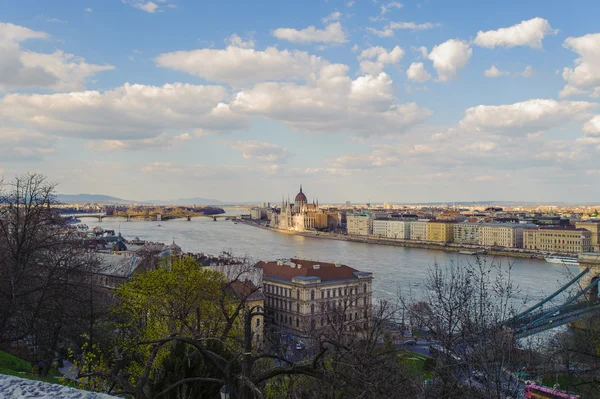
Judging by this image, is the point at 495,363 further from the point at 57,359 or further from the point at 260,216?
the point at 260,216

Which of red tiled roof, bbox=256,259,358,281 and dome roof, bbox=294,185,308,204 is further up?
dome roof, bbox=294,185,308,204

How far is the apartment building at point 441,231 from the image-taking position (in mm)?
40719

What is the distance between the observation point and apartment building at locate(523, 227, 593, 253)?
3222 centimetres

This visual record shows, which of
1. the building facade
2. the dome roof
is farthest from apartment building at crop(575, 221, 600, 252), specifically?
the dome roof

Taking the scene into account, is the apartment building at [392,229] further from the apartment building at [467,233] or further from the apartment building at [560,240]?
the apartment building at [560,240]

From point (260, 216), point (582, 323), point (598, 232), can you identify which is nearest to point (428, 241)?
point (598, 232)

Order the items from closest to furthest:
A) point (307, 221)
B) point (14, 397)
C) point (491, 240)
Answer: point (14, 397), point (491, 240), point (307, 221)

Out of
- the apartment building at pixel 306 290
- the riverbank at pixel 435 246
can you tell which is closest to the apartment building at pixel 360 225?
the riverbank at pixel 435 246

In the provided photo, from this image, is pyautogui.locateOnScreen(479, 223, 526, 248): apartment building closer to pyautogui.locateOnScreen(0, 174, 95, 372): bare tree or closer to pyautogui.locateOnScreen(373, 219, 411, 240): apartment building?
pyautogui.locateOnScreen(373, 219, 411, 240): apartment building

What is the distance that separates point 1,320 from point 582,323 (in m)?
10.4

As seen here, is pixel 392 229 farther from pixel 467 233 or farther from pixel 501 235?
pixel 501 235

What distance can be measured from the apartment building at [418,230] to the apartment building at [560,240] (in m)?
9.56

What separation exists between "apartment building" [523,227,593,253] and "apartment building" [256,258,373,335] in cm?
2378

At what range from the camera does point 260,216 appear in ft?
282
